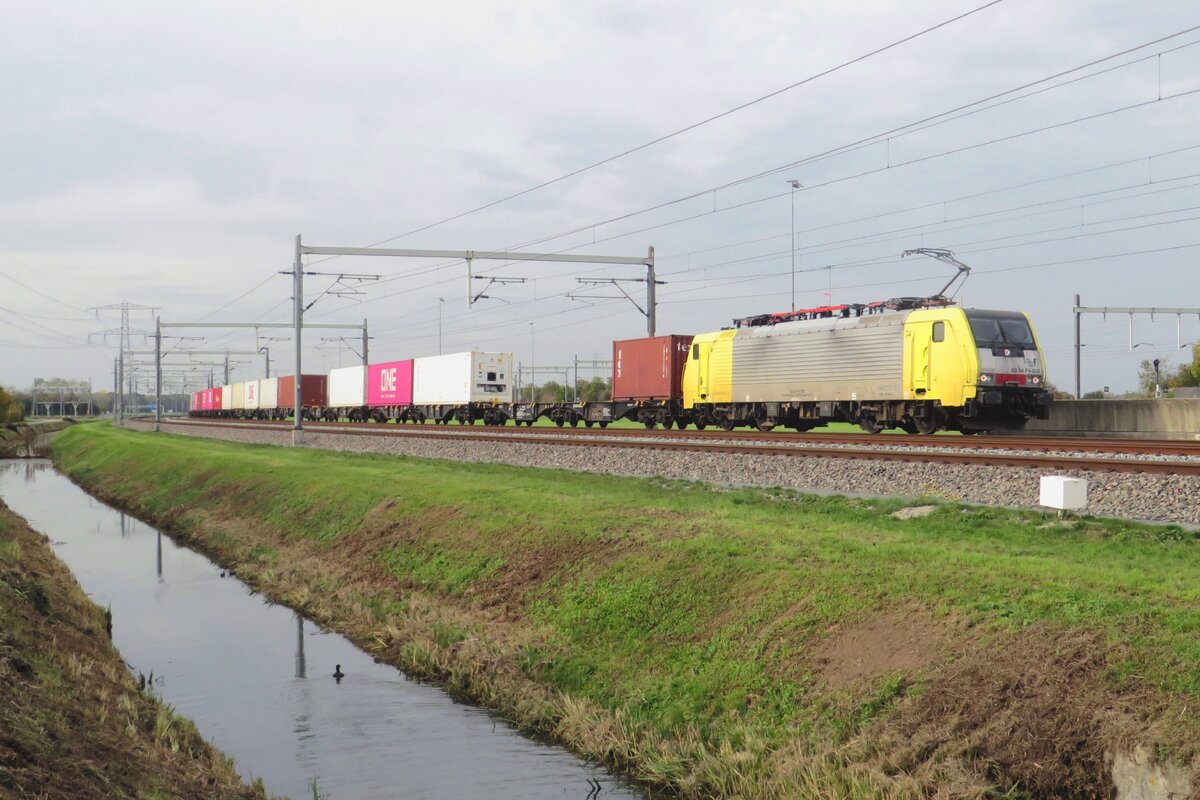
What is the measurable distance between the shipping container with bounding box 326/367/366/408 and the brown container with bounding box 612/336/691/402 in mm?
32462

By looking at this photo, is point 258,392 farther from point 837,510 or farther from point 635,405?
point 837,510

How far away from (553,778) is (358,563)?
423 inches

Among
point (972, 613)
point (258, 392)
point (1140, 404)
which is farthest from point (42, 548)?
point (258, 392)

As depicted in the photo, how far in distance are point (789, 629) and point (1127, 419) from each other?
2442 cm

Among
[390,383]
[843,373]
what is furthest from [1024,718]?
[390,383]

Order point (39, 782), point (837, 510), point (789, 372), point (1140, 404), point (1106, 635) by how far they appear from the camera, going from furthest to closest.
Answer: point (789, 372), point (1140, 404), point (837, 510), point (1106, 635), point (39, 782)

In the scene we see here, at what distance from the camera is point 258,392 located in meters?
94.3

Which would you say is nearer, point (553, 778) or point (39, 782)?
point (39, 782)

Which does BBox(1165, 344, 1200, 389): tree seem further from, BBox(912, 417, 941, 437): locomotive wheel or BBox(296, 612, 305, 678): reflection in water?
BBox(296, 612, 305, 678): reflection in water

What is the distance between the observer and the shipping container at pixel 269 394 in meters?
87.6

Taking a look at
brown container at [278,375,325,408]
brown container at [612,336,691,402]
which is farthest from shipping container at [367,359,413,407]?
brown container at [612,336,691,402]

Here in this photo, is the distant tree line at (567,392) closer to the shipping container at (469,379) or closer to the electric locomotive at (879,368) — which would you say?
the shipping container at (469,379)

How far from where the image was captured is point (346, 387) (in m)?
76.6

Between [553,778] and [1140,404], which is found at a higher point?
[1140,404]
